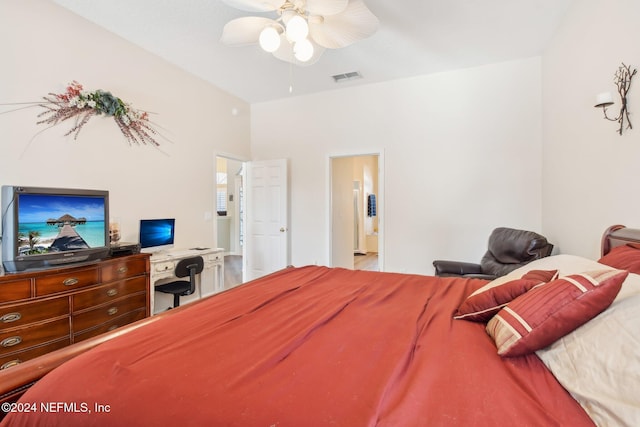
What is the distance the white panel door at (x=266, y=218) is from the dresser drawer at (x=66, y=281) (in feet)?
8.63

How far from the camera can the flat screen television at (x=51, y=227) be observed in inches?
Answer: 82.3

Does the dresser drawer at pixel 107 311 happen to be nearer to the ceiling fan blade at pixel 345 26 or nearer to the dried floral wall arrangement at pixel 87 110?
the dried floral wall arrangement at pixel 87 110

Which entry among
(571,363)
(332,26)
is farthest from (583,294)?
(332,26)

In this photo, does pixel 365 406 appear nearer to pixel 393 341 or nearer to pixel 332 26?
pixel 393 341

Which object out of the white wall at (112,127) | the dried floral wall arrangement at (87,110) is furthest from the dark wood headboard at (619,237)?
the dried floral wall arrangement at (87,110)

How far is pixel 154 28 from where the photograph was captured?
115 inches

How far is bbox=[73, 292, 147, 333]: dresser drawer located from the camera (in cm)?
224

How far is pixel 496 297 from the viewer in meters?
1.27

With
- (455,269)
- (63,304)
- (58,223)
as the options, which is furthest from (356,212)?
(63,304)

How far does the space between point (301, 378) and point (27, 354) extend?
7.47ft

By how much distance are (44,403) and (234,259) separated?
645cm

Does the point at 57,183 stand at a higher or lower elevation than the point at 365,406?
higher

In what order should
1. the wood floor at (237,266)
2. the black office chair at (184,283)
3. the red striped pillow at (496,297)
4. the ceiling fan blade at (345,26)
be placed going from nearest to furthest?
the red striped pillow at (496,297), the ceiling fan blade at (345,26), the black office chair at (184,283), the wood floor at (237,266)

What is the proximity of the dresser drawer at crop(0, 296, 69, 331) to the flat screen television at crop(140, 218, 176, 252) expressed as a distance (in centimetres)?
105
